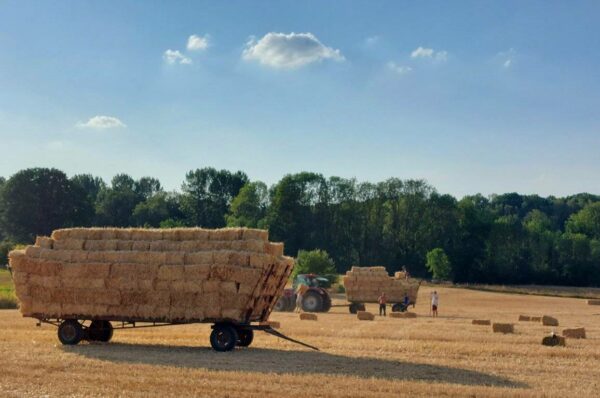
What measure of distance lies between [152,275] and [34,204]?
8747 cm

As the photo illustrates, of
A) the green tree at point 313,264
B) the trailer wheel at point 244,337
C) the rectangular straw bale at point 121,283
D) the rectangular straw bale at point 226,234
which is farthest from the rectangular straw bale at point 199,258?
the green tree at point 313,264

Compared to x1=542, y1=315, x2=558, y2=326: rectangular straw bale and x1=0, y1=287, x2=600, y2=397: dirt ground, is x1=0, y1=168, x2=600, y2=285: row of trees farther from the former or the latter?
x1=0, y1=287, x2=600, y2=397: dirt ground

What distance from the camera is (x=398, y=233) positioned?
347 feet

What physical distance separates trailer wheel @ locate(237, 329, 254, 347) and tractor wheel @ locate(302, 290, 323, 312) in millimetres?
18429

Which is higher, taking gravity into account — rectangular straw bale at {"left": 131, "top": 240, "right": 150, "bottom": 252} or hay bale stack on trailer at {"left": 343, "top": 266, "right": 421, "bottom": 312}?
rectangular straw bale at {"left": 131, "top": 240, "right": 150, "bottom": 252}

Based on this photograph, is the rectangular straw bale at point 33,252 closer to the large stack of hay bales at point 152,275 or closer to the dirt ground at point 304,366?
the large stack of hay bales at point 152,275

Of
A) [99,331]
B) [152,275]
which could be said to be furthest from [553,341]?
[99,331]

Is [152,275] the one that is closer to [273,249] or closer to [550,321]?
[273,249]

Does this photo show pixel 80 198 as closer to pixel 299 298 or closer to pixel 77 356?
pixel 299 298

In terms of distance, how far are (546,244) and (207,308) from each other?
94.9m

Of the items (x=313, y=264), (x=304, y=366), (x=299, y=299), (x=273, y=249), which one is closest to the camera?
(x=304, y=366)

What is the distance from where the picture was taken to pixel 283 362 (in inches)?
646

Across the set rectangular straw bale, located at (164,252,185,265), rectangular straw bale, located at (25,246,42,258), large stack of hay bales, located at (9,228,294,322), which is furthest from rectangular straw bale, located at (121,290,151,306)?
rectangular straw bale, located at (25,246,42,258)

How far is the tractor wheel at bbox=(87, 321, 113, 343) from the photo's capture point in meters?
20.1
